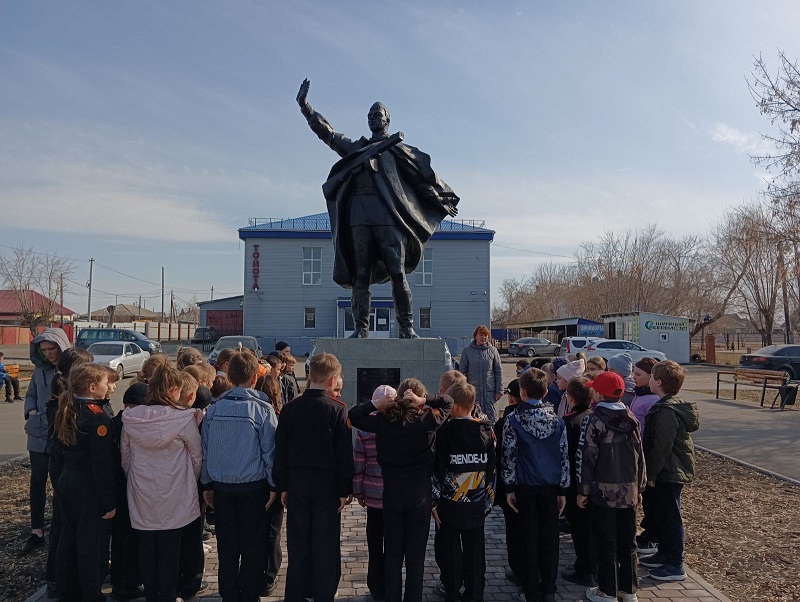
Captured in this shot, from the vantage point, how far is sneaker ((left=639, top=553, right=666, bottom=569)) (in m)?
4.38

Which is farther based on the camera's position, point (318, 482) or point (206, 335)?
point (206, 335)

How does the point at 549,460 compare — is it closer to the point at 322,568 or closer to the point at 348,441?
the point at 348,441

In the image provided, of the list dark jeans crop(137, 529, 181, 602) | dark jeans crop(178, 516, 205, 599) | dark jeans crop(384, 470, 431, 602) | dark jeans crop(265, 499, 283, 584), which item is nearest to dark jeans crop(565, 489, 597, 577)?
dark jeans crop(384, 470, 431, 602)

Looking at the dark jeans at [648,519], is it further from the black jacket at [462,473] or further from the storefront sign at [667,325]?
the storefront sign at [667,325]

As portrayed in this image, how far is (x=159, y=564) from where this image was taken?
140 inches

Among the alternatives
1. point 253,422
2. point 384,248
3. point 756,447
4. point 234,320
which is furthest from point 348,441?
point 234,320

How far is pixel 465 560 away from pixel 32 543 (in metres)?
3.51

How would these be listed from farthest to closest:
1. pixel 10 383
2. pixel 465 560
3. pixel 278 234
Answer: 1. pixel 278 234
2. pixel 10 383
3. pixel 465 560

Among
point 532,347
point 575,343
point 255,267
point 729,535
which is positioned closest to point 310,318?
point 255,267

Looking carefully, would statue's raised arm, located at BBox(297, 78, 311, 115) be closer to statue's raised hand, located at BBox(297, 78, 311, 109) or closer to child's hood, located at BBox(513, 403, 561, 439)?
statue's raised hand, located at BBox(297, 78, 311, 109)

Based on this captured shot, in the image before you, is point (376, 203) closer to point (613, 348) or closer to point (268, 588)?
point (268, 588)

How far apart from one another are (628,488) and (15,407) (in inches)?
550

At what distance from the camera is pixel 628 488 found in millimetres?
3811

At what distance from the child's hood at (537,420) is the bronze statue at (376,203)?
8.66ft
